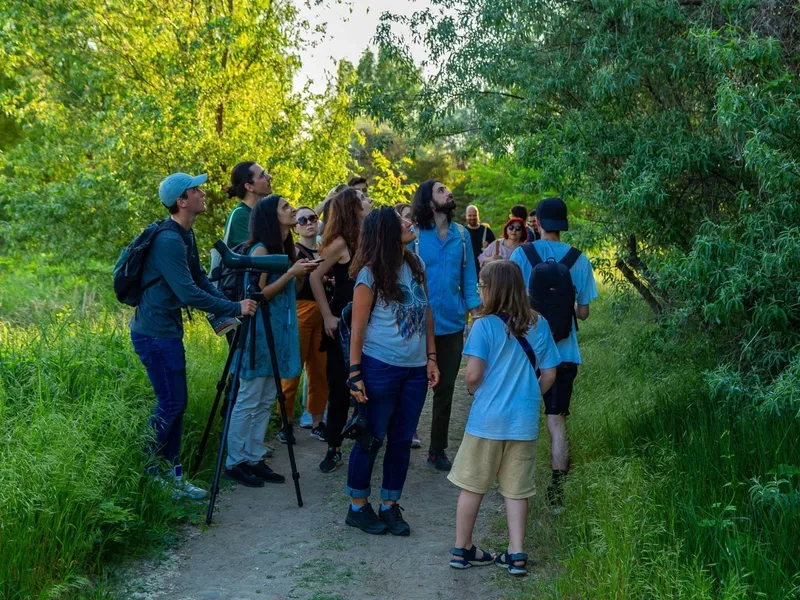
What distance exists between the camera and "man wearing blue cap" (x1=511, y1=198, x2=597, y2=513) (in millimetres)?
5723

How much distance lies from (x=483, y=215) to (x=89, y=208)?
662 inches

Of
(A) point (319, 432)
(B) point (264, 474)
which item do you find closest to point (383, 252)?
(B) point (264, 474)

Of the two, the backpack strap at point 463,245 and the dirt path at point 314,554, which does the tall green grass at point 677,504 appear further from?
the backpack strap at point 463,245

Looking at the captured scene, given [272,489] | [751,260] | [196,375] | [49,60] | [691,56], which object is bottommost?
[272,489]

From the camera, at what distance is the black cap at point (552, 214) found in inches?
230

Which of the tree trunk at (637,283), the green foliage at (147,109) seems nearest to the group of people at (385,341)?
the tree trunk at (637,283)

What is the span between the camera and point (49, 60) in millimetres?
12656

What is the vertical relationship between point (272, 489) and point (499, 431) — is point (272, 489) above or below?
below

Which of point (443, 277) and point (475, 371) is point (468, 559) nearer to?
point (475, 371)

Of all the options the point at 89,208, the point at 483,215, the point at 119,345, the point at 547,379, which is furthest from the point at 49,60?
the point at 483,215

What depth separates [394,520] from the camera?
18.2 feet

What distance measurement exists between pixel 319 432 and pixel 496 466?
324 cm

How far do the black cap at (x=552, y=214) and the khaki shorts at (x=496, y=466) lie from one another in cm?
167

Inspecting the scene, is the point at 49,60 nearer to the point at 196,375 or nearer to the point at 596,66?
the point at 196,375
